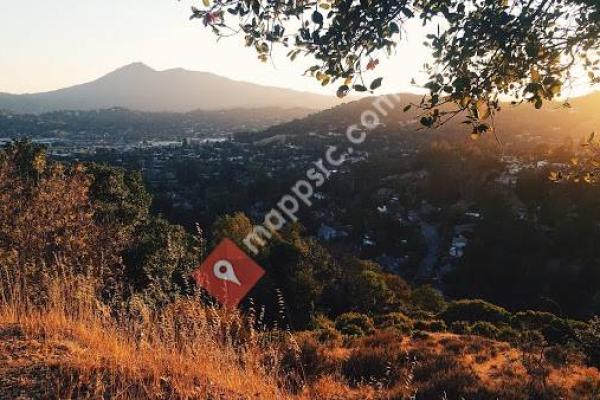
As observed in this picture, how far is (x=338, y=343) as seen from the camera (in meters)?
13.7

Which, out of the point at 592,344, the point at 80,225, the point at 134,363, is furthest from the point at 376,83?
the point at 80,225

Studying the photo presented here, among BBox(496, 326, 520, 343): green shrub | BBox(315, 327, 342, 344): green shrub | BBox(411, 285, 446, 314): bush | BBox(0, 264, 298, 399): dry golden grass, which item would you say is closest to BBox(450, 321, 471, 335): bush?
BBox(496, 326, 520, 343): green shrub

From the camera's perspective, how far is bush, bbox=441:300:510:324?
2691cm

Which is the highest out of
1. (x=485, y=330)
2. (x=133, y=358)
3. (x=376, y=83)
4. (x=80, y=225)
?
(x=376, y=83)

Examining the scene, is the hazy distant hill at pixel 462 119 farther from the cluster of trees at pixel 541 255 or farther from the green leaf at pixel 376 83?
the green leaf at pixel 376 83

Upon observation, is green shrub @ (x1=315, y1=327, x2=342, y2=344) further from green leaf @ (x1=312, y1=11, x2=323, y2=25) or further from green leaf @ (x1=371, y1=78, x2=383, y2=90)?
green leaf @ (x1=312, y1=11, x2=323, y2=25)

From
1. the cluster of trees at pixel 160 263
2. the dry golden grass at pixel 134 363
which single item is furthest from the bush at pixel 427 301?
the dry golden grass at pixel 134 363

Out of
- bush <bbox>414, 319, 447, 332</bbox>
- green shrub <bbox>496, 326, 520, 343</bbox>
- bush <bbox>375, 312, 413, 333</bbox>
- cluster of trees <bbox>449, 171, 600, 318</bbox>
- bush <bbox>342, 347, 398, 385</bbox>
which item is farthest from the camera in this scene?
cluster of trees <bbox>449, 171, 600, 318</bbox>

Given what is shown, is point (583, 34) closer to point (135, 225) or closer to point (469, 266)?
point (135, 225)

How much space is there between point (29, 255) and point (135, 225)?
48.7ft

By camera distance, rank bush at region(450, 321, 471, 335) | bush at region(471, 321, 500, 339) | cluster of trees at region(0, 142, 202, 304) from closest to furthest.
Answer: cluster of trees at region(0, 142, 202, 304), bush at region(471, 321, 500, 339), bush at region(450, 321, 471, 335)

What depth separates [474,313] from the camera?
27500 mm

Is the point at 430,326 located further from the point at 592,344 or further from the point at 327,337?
the point at 327,337

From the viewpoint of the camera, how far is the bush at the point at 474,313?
88.3 ft
